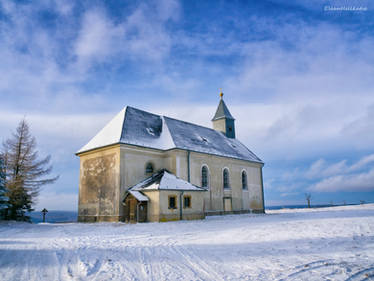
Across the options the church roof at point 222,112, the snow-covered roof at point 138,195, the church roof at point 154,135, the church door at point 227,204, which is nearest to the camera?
the snow-covered roof at point 138,195

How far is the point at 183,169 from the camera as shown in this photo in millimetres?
25672

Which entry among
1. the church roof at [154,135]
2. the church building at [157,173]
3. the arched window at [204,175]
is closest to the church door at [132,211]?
the church building at [157,173]

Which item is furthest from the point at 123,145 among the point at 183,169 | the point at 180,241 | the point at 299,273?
the point at 299,273

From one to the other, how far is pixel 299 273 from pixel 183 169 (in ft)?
63.2

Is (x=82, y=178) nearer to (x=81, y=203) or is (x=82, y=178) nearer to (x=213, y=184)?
(x=81, y=203)

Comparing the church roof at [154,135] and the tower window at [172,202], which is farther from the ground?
the church roof at [154,135]

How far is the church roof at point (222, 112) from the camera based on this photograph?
3925 centimetres

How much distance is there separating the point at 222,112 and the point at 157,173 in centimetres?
1779

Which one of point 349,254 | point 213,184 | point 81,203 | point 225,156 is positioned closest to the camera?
point 349,254

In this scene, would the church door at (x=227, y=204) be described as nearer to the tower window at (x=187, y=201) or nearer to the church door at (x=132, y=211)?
the tower window at (x=187, y=201)

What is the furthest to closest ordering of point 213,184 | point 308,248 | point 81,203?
point 213,184
point 81,203
point 308,248

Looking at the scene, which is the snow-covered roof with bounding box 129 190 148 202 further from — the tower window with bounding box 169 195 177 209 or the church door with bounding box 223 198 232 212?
the church door with bounding box 223 198 232 212

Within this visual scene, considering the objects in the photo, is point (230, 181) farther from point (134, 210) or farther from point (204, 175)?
point (134, 210)

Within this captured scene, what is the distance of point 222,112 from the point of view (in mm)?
39594
